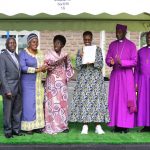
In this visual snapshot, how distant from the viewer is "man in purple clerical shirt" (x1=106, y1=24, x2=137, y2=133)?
8898 mm

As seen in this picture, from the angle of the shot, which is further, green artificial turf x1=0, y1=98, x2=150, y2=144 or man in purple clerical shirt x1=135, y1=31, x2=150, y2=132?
man in purple clerical shirt x1=135, y1=31, x2=150, y2=132

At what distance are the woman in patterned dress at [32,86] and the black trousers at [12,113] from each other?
5.0 inches

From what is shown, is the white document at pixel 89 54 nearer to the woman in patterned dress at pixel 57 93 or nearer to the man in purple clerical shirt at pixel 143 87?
the woman in patterned dress at pixel 57 93

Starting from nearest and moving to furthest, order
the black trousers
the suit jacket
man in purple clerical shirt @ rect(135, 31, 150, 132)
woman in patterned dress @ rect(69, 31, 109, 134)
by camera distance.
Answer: the suit jacket
the black trousers
woman in patterned dress @ rect(69, 31, 109, 134)
man in purple clerical shirt @ rect(135, 31, 150, 132)

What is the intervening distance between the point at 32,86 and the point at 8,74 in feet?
1.75

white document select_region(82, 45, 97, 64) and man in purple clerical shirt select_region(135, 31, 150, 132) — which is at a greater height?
white document select_region(82, 45, 97, 64)

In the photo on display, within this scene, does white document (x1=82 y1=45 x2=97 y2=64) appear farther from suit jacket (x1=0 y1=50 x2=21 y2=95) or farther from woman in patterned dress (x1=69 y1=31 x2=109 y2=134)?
suit jacket (x1=0 y1=50 x2=21 y2=95)

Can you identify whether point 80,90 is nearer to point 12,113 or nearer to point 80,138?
point 80,138

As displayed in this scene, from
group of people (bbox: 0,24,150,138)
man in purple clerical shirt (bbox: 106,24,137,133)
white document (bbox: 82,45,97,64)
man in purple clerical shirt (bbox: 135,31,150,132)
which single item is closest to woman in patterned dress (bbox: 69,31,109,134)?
group of people (bbox: 0,24,150,138)

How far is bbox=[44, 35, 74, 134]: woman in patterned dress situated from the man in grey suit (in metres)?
0.57
